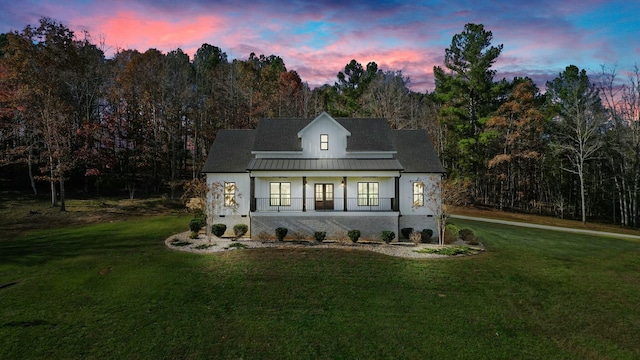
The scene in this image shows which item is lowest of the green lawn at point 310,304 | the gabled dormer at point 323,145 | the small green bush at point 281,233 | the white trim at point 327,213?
the green lawn at point 310,304

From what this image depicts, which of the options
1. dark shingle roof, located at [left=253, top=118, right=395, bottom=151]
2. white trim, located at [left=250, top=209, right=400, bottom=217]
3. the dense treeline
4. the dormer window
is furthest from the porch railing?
the dense treeline

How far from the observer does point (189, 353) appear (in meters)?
9.31

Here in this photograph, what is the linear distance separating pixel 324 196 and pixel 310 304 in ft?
39.3

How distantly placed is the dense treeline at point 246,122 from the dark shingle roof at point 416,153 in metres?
15.4

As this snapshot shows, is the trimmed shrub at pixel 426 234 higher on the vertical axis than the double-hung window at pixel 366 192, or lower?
lower

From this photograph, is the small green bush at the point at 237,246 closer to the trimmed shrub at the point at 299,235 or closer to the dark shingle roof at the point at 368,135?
the trimmed shrub at the point at 299,235

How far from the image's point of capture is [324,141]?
2436 centimetres

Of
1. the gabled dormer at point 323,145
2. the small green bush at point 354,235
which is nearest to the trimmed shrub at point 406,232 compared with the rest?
the small green bush at point 354,235

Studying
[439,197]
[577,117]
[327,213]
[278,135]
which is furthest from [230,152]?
[577,117]

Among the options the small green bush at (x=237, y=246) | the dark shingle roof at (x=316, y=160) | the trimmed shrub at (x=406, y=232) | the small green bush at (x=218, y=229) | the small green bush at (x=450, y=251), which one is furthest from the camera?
the dark shingle roof at (x=316, y=160)

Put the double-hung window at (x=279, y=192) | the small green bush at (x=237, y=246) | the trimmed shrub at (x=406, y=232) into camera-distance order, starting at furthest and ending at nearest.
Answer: the double-hung window at (x=279, y=192)
the trimmed shrub at (x=406, y=232)
the small green bush at (x=237, y=246)

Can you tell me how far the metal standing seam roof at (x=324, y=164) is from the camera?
22250mm

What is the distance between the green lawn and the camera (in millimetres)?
9688

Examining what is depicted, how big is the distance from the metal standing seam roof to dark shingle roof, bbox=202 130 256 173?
125 cm
